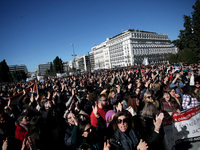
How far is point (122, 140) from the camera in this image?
2031mm

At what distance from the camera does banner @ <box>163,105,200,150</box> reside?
2.69 metres

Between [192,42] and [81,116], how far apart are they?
3545 cm

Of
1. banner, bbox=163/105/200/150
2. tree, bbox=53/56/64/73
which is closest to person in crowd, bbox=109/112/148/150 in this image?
banner, bbox=163/105/200/150

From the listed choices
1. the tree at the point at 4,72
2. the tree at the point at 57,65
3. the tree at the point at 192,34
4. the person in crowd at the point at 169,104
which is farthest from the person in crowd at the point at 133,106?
the tree at the point at 57,65

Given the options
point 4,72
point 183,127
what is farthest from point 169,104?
point 4,72

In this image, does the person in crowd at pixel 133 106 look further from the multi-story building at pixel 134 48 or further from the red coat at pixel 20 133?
the multi-story building at pixel 134 48

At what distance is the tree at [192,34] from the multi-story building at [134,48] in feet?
193

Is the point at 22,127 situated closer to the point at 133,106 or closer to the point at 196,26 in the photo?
the point at 133,106

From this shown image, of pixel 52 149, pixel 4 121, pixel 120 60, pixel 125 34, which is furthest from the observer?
pixel 120 60

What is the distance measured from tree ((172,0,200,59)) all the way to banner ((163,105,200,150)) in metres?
31.9

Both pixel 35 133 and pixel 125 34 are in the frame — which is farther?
pixel 125 34

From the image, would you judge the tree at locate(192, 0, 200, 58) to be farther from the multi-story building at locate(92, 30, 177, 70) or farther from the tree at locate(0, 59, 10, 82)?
the tree at locate(0, 59, 10, 82)

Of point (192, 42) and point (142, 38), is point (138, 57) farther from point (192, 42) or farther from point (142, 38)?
point (192, 42)

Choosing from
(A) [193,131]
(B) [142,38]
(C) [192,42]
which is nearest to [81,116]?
(A) [193,131]
